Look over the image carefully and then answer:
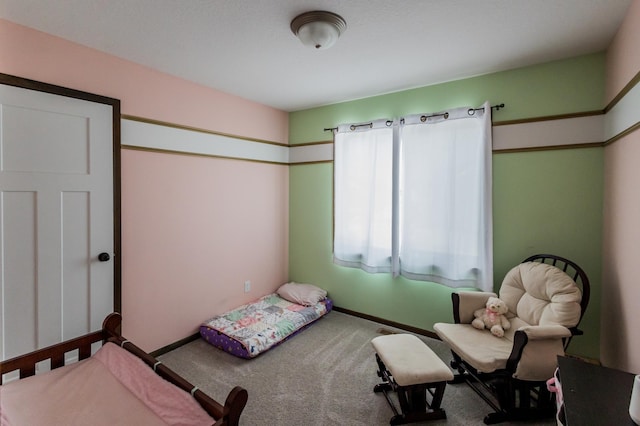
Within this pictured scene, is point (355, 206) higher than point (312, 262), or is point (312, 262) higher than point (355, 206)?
point (355, 206)

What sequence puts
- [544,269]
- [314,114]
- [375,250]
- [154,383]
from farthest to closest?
1. [314,114]
2. [375,250]
3. [544,269]
4. [154,383]

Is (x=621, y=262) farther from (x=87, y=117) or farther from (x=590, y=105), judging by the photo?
(x=87, y=117)

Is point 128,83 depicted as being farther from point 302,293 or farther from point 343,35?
point 302,293

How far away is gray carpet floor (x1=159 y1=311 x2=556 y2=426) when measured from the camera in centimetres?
199

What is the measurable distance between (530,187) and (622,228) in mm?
Answer: 727

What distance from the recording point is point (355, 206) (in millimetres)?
3449

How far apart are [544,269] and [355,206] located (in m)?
1.81

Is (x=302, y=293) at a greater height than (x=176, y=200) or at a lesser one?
lesser

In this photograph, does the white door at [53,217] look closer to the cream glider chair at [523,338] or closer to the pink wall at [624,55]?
the cream glider chair at [523,338]

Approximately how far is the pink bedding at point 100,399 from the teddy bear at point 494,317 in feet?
6.54

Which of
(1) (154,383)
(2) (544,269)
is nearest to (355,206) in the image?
(2) (544,269)

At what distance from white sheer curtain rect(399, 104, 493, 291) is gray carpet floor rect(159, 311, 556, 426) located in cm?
77

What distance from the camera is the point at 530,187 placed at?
2.57 meters

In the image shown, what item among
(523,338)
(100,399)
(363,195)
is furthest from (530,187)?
(100,399)
